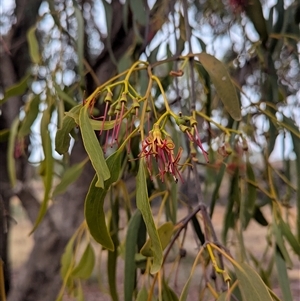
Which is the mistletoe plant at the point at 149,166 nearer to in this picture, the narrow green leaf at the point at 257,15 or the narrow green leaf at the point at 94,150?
the narrow green leaf at the point at 94,150

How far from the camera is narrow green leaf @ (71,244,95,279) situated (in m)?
0.72

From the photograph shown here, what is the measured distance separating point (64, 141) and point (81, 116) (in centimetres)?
5

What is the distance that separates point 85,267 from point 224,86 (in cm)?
39

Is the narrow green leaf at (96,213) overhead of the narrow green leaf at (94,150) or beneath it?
beneath

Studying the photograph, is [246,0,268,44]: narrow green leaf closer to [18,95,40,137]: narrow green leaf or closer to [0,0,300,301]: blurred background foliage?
[0,0,300,301]: blurred background foliage

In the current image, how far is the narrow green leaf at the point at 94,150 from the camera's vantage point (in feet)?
1.10

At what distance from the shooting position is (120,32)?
120 cm

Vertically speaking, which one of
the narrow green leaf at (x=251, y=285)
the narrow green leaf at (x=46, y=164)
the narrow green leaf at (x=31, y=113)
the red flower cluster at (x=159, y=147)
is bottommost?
the narrow green leaf at (x=251, y=285)

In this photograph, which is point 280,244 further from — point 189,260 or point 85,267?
point 189,260

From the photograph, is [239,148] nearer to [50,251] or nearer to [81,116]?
[81,116]

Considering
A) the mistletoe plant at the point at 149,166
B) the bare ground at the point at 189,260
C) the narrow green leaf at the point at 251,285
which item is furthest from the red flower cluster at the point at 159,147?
the bare ground at the point at 189,260

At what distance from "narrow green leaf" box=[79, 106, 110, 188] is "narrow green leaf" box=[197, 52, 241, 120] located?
0.59 feet

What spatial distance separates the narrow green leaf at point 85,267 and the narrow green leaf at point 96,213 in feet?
1.00

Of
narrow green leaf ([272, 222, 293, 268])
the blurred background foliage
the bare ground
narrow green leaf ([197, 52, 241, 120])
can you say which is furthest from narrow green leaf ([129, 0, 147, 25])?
the bare ground
